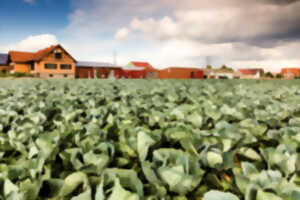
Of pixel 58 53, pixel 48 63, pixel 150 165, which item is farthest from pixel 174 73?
pixel 150 165

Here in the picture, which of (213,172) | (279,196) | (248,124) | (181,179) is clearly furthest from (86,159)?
(248,124)

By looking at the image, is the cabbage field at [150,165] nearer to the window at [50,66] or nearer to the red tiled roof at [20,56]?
the window at [50,66]

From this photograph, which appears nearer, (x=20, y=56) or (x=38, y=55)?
(x=38, y=55)

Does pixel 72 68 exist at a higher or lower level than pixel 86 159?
higher

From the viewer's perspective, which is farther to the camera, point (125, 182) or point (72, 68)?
point (72, 68)

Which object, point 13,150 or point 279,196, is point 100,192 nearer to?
point 279,196

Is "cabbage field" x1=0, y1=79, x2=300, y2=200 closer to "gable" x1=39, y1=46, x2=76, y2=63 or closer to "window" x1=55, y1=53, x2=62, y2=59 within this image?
"gable" x1=39, y1=46, x2=76, y2=63

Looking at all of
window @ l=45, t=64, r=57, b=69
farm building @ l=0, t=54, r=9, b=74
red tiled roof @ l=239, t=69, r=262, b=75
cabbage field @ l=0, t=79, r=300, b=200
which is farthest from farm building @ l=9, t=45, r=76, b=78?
red tiled roof @ l=239, t=69, r=262, b=75

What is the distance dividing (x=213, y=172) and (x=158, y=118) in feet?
2.81

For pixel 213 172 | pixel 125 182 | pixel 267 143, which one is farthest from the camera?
pixel 267 143

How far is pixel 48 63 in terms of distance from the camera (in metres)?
53.4

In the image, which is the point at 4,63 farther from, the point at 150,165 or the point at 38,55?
the point at 150,165

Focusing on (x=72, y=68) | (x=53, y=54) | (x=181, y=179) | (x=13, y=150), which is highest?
(x=53, y=54)

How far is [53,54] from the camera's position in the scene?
Answer: 5409 centimetres
